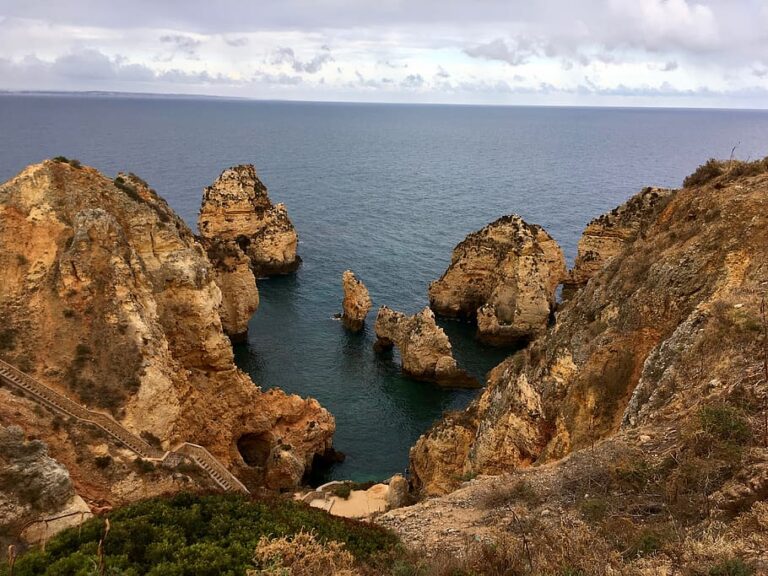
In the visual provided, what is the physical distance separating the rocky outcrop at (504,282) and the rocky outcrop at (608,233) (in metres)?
2.28

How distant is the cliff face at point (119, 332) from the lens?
2645 cm

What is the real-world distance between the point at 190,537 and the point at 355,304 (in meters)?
44.3

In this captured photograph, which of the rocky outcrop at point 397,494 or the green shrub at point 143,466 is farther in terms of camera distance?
the rocky outcrop at point 397,494

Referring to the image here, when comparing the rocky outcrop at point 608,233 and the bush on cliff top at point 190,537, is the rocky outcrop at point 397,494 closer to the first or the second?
the bush on cliff top at point 190,537

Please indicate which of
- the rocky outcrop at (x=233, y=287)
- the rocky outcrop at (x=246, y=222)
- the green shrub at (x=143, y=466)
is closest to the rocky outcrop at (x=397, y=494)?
the green shrub at (x=143, y=466)

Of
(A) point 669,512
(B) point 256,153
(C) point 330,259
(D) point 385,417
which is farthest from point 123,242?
(B) point 256,153

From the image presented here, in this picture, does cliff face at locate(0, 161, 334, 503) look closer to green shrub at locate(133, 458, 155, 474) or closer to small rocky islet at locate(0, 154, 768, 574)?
small rocky islet at locate(0, 154, 768, 574)

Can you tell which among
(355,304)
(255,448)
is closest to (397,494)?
(255,448)

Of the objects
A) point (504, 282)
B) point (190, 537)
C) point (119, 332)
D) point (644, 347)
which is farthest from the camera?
point (504, 282)

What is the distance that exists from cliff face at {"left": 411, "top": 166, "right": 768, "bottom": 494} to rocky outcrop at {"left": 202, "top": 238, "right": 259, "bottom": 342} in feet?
104

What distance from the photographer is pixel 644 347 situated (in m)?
22.1

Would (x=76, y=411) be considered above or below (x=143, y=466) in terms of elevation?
above

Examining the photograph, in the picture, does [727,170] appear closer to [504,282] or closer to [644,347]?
[644,347]

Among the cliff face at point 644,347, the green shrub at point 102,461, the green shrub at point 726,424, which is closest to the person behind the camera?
the green shrub at point 726,424
